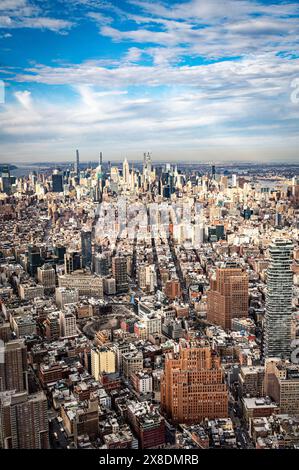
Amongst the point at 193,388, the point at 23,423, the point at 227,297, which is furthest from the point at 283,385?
the point at 227,297

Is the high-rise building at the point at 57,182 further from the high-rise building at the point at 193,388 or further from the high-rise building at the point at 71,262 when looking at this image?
the high-rise building at the point at 193,388

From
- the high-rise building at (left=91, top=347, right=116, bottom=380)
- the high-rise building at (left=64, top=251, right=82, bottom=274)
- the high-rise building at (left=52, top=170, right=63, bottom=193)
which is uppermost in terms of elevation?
the high-rise building at (left=52, top=170, right=63, bottom=193)

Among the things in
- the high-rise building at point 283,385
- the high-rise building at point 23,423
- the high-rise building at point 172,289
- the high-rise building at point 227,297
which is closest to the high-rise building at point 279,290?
the high-rise building at point 283,385

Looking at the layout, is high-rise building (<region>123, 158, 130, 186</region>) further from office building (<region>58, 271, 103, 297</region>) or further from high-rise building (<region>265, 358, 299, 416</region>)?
high-rise building (<region>265, 358, 299, 416</region>)

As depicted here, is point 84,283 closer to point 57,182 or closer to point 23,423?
point 57,182

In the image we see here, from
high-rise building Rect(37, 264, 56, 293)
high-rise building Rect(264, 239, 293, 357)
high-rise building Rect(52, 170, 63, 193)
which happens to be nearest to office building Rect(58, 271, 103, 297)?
high-rise building Rect(37, 264, 56, 293)
